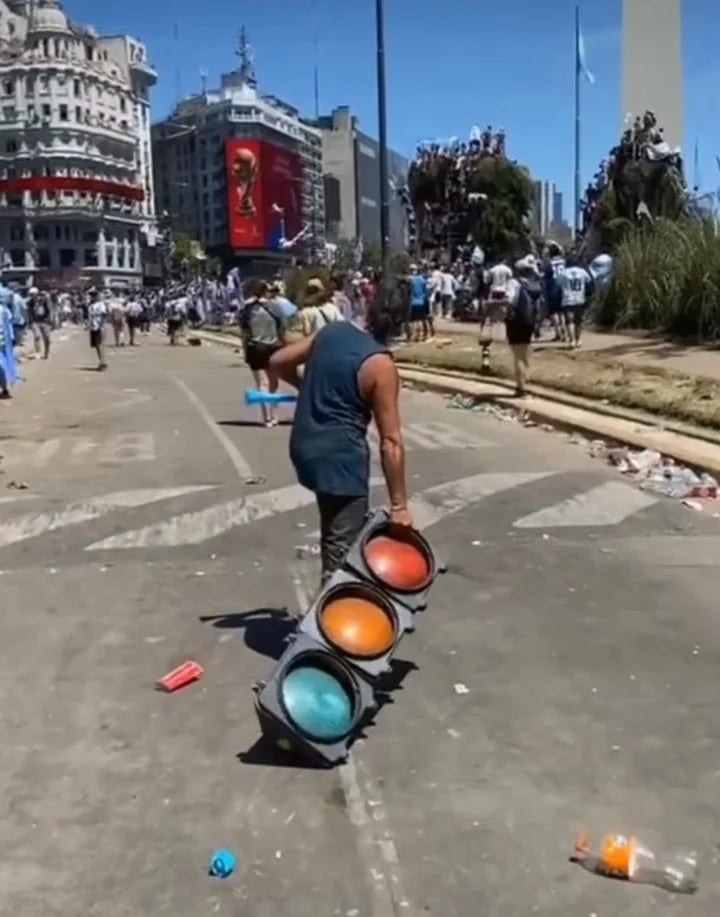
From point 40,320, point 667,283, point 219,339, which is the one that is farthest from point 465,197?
point 667,283

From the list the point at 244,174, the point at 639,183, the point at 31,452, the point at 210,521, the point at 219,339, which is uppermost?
the point at 244,174

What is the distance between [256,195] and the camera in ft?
542

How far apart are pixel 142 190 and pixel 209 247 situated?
1387cm

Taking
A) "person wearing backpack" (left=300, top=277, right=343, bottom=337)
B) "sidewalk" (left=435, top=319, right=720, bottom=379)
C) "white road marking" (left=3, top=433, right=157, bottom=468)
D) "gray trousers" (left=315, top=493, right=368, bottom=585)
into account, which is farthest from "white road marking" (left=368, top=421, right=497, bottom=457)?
"gray trousers" (left=315, top=493, right=368, bottom=585)

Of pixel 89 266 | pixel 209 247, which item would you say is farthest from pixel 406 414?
pixel 209 247

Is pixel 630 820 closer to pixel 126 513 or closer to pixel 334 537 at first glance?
pixel 334 537

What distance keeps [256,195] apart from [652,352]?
14822cm

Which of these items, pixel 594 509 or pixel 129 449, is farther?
pixel 129 449

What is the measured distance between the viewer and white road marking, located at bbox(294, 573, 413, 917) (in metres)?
3.85

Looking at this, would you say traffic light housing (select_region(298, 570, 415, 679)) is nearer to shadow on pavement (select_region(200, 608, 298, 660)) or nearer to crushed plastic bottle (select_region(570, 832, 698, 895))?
shadow on pavement (select_region(200, 608, 298, 660))

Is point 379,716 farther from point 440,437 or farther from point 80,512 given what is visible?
point 440,437

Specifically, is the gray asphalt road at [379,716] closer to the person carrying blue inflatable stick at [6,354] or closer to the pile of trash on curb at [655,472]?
the pile of trash on curb at [655,472]

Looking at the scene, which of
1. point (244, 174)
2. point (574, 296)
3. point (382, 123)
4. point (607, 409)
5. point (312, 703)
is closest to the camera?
point (312, 703)

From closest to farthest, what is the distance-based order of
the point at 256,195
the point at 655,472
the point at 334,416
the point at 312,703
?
the point at 312,703 → the point at 334,416 → the point at 655,472 → the point at 256,195
